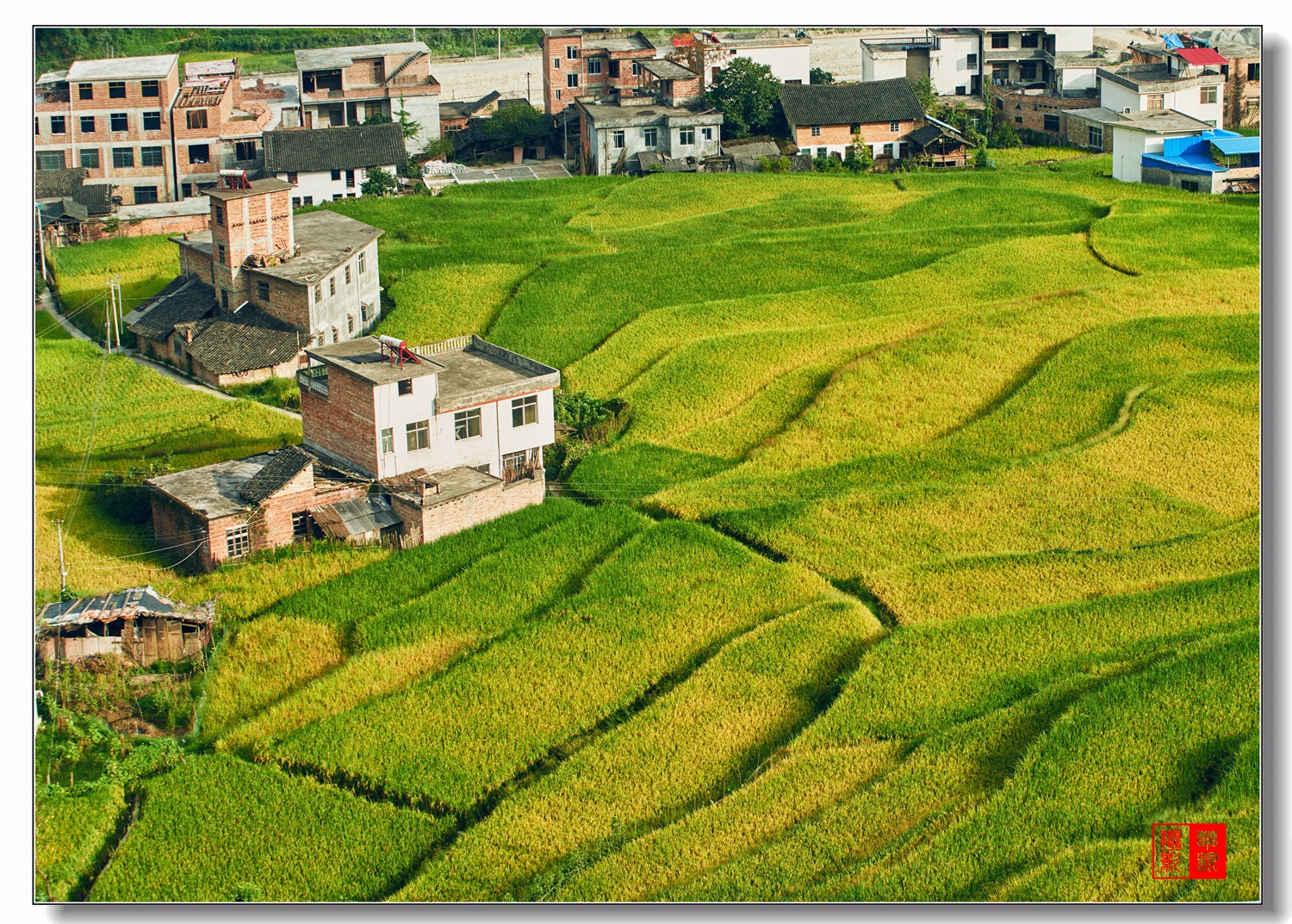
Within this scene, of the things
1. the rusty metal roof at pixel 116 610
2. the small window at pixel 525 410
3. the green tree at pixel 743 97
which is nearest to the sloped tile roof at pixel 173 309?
the small window at pixel 525 410

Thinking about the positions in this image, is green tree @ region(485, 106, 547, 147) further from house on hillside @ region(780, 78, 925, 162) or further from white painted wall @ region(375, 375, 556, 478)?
white painted wall @ region(375, 375, 556, 478)

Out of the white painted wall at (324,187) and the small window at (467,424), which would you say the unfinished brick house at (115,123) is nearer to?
the white painted wall at (324,187)

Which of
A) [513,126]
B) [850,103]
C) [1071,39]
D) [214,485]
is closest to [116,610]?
[214,485]

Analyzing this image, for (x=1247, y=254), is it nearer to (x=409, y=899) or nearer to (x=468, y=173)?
(x=468, y=173)

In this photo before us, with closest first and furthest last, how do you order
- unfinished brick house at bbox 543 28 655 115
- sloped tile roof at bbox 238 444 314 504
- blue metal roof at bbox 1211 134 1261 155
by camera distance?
sloped tile roof at bbox 238 444 314 504
blue metal roof at bbox 1211 134 1261 155
unfinished brick house at bbox 543 28 655 115

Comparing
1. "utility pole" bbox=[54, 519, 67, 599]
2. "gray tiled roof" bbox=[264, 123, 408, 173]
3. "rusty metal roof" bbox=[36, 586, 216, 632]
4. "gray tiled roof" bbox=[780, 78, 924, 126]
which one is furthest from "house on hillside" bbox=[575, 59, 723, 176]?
"rusty metal roof" bbox=[36, 586, 216, 632]

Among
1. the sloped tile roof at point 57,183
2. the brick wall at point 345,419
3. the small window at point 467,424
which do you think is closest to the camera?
the brick wall at point 345,419
